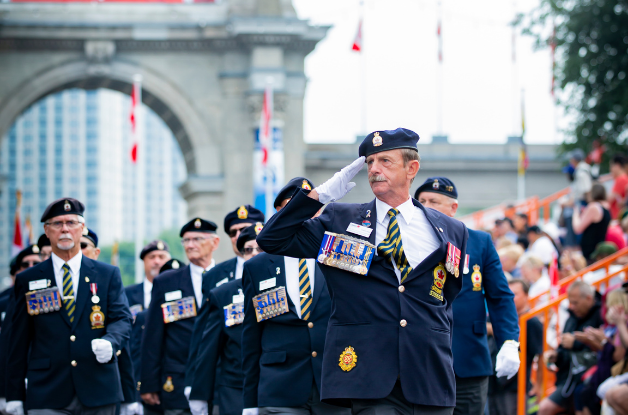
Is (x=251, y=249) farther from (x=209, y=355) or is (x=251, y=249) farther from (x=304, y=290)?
(x=304, y=290)

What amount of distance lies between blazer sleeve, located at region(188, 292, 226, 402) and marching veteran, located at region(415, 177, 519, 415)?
2087mm

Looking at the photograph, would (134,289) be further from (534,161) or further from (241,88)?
(534,161)

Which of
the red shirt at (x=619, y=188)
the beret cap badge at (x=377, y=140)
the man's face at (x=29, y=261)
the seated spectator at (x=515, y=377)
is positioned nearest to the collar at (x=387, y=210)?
the beret cap badge at (x=377, y=140)

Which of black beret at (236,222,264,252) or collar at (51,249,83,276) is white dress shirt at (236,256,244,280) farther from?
collar at (51,249,83,276)

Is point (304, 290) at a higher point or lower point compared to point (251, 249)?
lower

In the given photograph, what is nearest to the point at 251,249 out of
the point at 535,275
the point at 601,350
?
the point at 601,350

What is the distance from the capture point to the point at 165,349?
28.7ft

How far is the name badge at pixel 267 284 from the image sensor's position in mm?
6727

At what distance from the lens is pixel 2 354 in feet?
24.8

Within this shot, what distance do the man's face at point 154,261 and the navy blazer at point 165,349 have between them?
1747 millimetres

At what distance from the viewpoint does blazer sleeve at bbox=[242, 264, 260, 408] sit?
6539 mm

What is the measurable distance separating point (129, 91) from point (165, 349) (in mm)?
15948

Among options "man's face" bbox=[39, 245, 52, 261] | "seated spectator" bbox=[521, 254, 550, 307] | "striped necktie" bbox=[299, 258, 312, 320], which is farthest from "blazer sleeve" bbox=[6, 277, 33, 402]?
"seated spectator" bbox=[521, 254, 550, 307]

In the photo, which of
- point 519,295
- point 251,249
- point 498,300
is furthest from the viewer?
point 519,295
